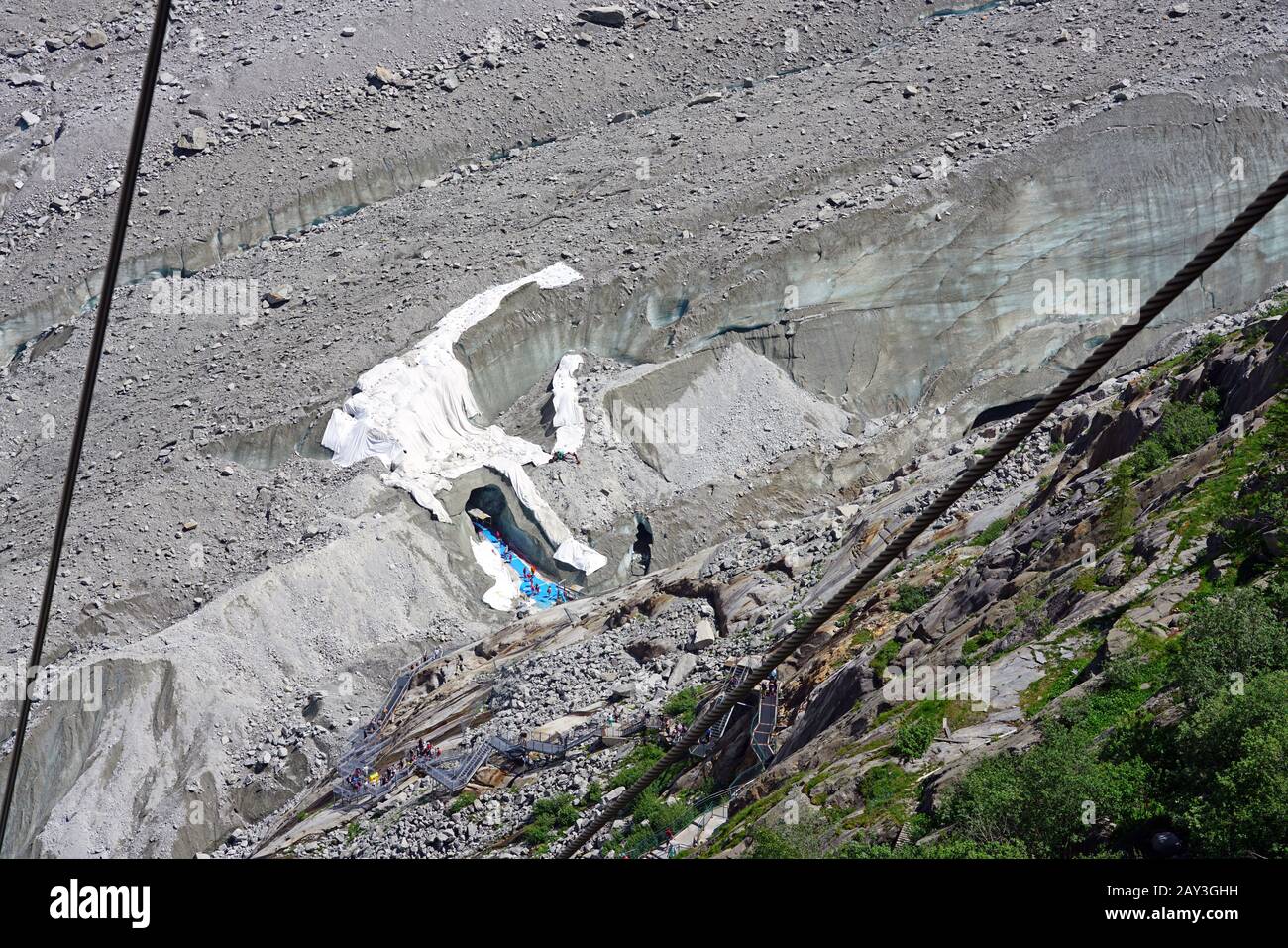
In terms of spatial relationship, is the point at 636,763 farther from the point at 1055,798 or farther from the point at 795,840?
the point at 1055,798

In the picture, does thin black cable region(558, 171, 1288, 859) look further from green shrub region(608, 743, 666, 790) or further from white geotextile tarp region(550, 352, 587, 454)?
white geotextile tarp region(550, 352, 587, 454)

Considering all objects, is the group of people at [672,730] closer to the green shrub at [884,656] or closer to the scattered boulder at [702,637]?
the scattered boulder at [702,637]

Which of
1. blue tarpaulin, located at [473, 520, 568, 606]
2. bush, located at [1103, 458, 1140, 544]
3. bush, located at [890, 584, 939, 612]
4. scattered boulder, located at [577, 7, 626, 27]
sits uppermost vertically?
scattered boulder, located at [577, 7, 626, 27]

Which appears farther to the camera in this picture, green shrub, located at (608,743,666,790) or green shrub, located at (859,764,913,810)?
green shrub, located at (608,743,666,790)

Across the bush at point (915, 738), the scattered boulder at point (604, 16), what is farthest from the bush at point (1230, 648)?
the scattered boulder at point (604, 16)

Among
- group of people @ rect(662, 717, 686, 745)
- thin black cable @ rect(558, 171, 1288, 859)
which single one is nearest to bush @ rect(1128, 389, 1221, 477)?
group of people @ rect(662, 717, 686, 745)

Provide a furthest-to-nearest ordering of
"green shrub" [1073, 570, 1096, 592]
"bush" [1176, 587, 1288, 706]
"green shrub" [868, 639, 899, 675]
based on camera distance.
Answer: "green shrub" [868, 639, 899, 675], "green shrub" [1073, 570, 1096, 592], "bush" [1176, 587, 1288, 706]
